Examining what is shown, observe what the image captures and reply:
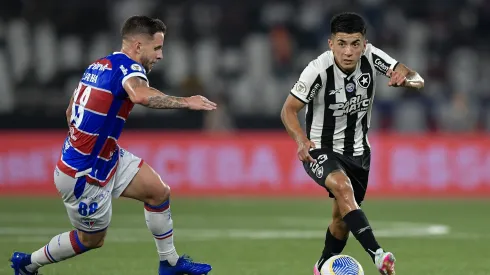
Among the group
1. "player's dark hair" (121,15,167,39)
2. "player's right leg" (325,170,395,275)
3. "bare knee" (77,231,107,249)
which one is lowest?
"bare knee" (77,231,107,249)

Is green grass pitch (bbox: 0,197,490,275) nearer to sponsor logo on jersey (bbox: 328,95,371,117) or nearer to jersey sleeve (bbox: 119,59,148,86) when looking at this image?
sponsor logo on jersey (bbox: 328,95,371,117)

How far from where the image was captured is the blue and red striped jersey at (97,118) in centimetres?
715

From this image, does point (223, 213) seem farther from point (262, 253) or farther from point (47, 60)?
point (47, 60)

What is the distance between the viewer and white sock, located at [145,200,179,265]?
7.63 m

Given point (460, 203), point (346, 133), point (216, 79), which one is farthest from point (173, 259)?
point (216, 79)

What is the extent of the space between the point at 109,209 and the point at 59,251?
1.76 feet

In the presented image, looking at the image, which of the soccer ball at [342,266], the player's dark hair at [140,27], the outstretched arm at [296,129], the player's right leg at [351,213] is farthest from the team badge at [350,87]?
the player's dark hair at [140,27]

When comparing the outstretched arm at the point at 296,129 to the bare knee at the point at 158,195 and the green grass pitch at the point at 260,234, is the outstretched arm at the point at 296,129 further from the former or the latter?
the green grass pitch at the point at 260,234

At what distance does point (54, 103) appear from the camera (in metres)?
19.0

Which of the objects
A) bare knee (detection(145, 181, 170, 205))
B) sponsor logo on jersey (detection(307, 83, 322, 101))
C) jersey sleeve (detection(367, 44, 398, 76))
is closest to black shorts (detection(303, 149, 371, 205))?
sponsor logo on jersey (detection(307, 83, 322, 101))

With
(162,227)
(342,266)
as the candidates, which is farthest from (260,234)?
(342,266)

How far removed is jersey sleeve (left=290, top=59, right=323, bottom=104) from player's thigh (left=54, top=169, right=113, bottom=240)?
5.46 feet

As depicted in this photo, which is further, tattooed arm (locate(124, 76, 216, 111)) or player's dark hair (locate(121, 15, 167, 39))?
player's dark hair (locate(121, 15, 167, 39))

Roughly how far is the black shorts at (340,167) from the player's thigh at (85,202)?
1.64m
